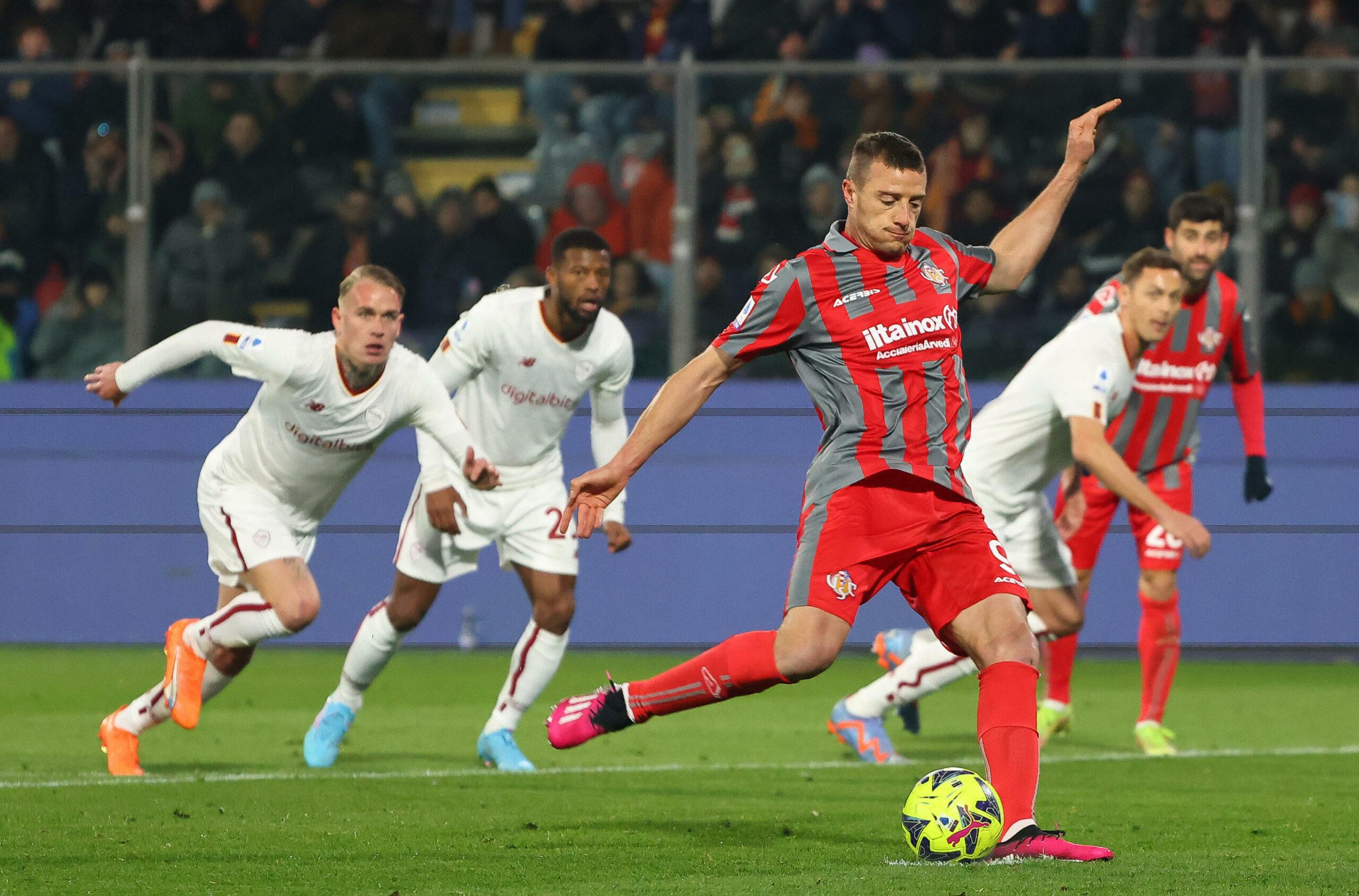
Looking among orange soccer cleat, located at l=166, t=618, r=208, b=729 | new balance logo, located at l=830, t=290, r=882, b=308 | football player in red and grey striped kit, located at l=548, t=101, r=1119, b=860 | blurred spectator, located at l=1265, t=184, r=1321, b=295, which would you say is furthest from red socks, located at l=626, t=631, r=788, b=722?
blurred spectator, located at l=1265, t=184, r=1321, b=295

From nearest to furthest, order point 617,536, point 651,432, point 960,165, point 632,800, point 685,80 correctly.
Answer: point 651,432 < point 632,800 < point 617,536 < point 960,165 < point 685,80

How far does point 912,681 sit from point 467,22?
851cm

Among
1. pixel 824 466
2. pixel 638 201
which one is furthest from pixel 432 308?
pixel 824 466

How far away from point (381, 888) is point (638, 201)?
25.0 ft

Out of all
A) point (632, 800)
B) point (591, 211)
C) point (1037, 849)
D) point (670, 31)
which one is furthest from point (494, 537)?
point (670, 31)

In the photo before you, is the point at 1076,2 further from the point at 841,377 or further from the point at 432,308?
the point at 841,377

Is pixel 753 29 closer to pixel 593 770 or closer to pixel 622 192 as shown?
pixel 622 192

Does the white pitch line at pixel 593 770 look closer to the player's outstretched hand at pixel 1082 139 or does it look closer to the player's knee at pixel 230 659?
the player's knee at pixel 230 659

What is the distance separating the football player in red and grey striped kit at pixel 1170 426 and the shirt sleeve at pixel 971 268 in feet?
9.59

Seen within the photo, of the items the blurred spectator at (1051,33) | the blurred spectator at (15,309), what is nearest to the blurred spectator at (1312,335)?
the blurred spectator at (1051,33)

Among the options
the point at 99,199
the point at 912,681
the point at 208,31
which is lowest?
the point at 912,681

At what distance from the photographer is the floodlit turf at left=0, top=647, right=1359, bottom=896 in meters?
4.84

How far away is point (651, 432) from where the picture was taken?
5.08 meters

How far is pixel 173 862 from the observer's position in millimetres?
5070
